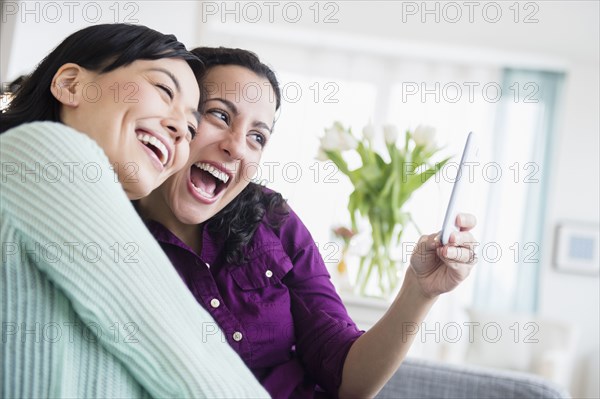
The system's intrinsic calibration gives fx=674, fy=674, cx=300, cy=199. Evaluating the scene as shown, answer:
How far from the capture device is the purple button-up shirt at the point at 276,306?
46.1 inches

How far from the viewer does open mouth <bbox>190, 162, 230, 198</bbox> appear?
127 cm

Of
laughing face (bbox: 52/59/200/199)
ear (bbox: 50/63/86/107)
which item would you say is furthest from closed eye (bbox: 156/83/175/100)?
ear (bbox: 50/63/86/107)

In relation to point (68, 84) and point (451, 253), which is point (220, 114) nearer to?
point (68, 84)

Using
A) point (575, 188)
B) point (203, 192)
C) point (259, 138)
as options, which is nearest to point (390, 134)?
point (259, 138)

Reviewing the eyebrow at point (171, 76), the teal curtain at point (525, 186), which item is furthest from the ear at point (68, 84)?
the teal curtain at point (525, 186)

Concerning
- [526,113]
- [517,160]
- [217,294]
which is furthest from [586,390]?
[217,294]

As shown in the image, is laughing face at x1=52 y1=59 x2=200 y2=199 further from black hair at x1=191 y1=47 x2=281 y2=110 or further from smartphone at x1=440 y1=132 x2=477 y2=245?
smartphone at x1=440 y1=132 x2=477 y2=245

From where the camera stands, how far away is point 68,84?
96 centimetres

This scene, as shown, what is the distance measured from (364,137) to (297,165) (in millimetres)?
3149

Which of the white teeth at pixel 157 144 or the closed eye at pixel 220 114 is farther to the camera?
the closed eye at pixel 220 114

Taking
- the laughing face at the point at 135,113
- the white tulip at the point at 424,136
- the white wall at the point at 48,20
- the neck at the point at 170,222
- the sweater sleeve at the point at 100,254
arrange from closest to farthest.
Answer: the sweater sleeve at the point at 100,254, the laughing face at the point at 135,113, the neck at the point at 170,222, the white wall at the point at 48,20, the white tulip at the point at 424,136

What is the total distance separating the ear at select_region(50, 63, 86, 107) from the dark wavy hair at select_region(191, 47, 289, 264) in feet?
1.11

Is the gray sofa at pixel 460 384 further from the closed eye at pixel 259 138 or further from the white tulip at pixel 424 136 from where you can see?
the white tulip at pixel 424 136

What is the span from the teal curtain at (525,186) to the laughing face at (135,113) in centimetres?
474
